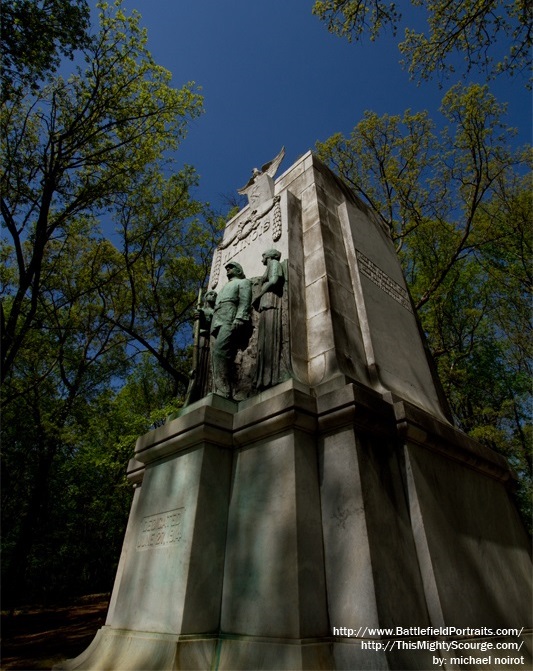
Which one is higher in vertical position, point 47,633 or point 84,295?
point 84,295

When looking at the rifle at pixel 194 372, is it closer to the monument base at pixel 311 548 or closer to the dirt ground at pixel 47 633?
the monument base at pixel 311 548

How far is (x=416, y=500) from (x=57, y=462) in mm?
18200

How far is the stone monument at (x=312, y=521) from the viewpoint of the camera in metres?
3.12

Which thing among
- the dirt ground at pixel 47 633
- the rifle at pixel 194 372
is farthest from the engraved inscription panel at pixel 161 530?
the dirt ground at pixel 47 633

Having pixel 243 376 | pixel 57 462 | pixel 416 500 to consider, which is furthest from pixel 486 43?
pixel 57 462

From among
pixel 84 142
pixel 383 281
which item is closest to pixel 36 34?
pixel 84 142

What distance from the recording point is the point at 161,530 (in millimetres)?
3908

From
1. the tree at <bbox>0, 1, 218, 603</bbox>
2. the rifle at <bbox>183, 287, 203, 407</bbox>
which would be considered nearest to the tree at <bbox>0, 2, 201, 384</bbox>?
the tree at <bbox>0, 1, 218, 603</bbox>

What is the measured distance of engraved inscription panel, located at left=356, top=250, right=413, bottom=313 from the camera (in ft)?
20.7

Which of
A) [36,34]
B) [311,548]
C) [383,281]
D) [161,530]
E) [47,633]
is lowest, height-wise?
[47,633]

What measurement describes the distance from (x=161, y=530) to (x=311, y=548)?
141cm

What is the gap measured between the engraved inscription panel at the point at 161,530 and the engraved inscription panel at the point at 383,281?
405cm

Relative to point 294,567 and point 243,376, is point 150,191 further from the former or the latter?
point 294,567

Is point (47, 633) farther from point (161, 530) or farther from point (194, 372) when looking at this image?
point (161, 530)
